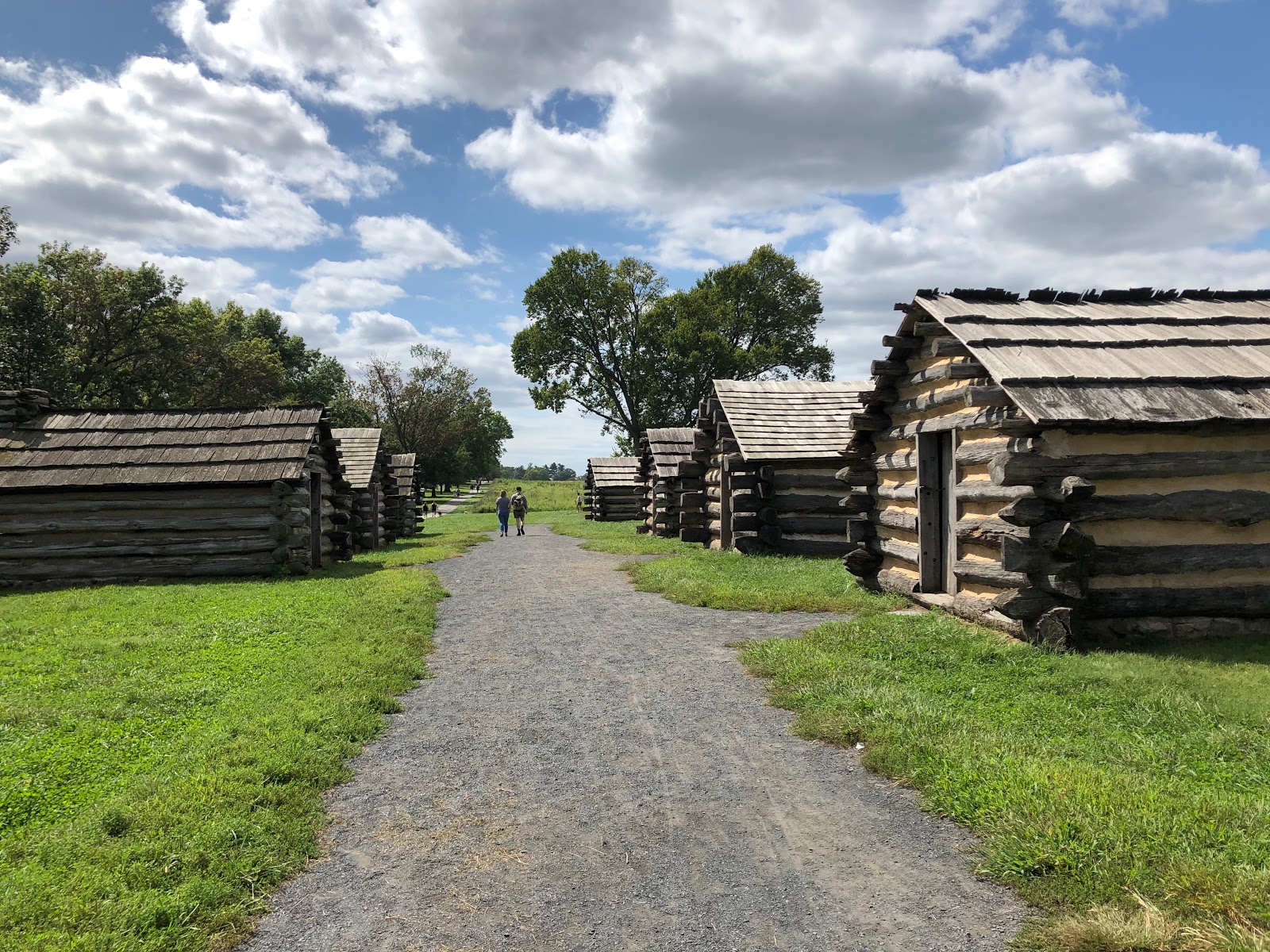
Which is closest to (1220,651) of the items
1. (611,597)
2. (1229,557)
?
(1229,557)

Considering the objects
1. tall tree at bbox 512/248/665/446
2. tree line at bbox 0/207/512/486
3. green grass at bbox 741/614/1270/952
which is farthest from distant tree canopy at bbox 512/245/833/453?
green grass at bbox 741/614/1270/952

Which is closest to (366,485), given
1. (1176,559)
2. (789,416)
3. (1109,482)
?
(789,416)

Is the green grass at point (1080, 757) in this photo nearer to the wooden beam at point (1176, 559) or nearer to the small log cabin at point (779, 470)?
the wooden beam at point (1176, 559)

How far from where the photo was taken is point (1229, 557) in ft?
28.7

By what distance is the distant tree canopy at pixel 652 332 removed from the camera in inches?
2016

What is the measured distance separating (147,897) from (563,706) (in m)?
3.77

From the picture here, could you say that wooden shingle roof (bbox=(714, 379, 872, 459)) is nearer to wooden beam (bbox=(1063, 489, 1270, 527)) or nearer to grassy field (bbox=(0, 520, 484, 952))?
wooden beam (bbox=(1063, 489, 1270, 527))

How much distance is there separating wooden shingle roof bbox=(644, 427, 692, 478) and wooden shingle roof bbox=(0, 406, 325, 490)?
14.0m

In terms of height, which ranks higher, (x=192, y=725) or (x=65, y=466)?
(x=65, y=466)

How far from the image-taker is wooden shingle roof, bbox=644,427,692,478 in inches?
1164

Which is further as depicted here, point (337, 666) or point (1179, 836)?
point (337, 666)

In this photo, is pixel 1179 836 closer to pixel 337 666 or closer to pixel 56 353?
pixel 337 666

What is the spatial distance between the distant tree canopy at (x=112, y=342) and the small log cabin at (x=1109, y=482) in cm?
2848

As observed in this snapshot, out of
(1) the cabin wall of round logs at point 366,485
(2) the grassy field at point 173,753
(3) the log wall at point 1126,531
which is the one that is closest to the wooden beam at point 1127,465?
(3) the log wall at point 1126,531
